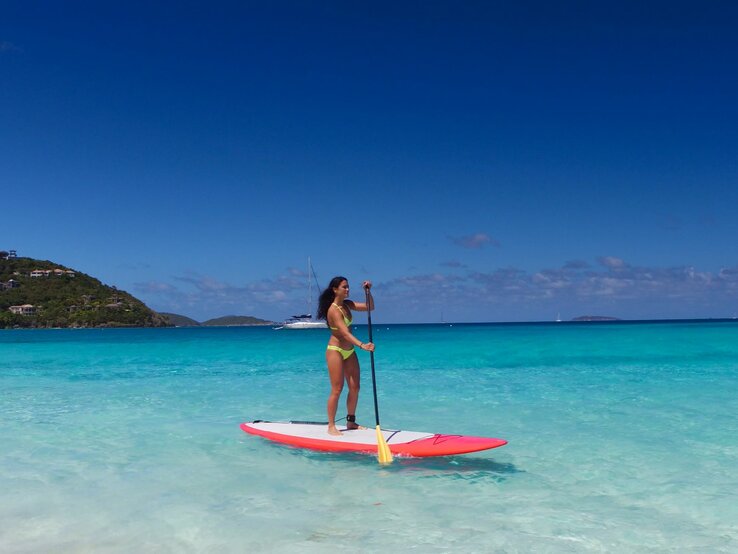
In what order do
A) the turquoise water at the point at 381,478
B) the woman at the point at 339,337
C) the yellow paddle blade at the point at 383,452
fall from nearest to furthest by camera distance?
the turquoise water at the point at 381,478 < the yellow paddle blade at the point at 383,452 < the woman at the point at 339,337

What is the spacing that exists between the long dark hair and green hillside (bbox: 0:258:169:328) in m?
130

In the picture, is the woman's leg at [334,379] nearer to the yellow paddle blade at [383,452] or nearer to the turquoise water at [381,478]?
the turquoise water at [381,478]

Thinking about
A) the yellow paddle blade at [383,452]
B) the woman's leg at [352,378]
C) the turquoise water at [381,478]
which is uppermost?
the woman's leg at [352,378]

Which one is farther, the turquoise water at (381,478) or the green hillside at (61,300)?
the green hillside at (61,300)

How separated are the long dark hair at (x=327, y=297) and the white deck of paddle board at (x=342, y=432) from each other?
4.97ft

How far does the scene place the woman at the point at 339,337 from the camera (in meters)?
7.69

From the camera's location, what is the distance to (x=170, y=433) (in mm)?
9227

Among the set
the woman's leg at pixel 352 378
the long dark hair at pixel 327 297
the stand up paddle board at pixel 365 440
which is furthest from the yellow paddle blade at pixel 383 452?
the long dark hair at pixel 327 297

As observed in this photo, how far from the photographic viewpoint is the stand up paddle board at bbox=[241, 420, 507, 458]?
679 centimetres

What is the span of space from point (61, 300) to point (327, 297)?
142059mm

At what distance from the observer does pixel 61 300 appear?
13325cm

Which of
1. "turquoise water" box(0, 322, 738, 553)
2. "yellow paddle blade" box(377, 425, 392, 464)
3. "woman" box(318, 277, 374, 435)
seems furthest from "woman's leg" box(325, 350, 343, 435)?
"yellow paddle blade" box(377, 425, 392, 464)

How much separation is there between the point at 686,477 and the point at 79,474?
664 cm

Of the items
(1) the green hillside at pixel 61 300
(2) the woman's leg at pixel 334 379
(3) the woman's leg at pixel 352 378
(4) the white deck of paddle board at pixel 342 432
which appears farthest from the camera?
(1) the green hillside at pixel 61 300
